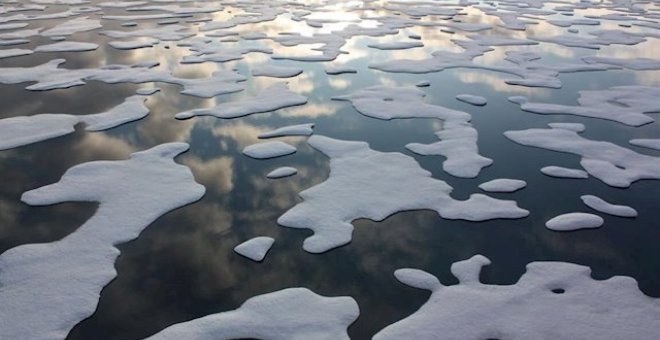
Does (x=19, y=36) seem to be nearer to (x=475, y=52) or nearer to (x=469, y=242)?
(x=475, y=52)

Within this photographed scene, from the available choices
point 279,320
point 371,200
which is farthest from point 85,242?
point 371,200

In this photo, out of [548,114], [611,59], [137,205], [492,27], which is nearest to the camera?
[137,205]

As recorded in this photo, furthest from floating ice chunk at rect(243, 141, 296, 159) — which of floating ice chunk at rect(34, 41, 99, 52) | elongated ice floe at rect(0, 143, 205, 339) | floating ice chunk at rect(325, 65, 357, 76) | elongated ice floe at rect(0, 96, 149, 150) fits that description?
floating ice chunk at rect(34, 41, 99, 52)

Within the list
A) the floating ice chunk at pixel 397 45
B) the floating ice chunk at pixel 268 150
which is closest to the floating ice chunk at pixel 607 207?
the floating ice chunk at pixel 268 150

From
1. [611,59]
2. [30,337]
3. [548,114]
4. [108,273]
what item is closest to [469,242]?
[108,273]

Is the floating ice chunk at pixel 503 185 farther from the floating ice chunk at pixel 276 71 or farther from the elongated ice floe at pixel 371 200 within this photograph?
the floating ice chunk at pixel 276 71

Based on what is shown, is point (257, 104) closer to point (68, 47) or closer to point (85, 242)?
point (85, 242)
